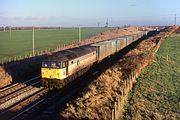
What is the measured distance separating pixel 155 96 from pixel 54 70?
8.87 metres

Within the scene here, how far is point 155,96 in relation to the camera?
68.9 ft

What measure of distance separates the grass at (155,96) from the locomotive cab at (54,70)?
246 inches

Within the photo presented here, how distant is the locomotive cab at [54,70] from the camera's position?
82.8 ft

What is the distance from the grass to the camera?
17377 mm

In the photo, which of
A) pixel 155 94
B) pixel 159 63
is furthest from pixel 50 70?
pixel 159 63

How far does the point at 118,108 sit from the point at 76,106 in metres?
2.77

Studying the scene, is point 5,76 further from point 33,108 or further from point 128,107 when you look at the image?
point 128,107

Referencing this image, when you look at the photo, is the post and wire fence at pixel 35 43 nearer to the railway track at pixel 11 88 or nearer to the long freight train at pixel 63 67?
the railway track at pixel 11 88

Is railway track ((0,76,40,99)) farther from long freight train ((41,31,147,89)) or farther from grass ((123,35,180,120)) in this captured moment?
grass ((123,35,180,120))

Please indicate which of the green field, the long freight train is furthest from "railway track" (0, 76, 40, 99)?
the green field

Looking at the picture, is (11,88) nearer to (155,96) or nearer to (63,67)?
(63,67)

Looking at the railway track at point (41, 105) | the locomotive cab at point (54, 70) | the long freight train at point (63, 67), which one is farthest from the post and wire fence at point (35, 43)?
the railway track at point (41, 105)

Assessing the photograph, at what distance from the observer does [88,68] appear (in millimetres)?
32594

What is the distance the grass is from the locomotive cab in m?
6.26
